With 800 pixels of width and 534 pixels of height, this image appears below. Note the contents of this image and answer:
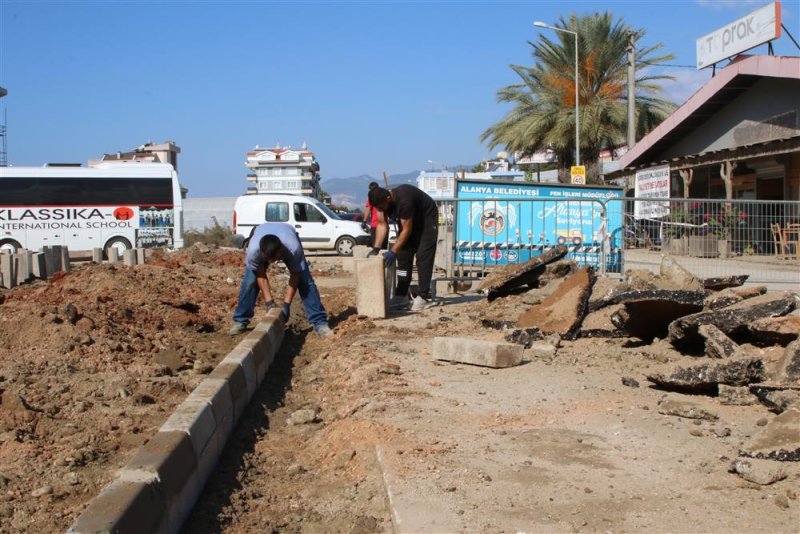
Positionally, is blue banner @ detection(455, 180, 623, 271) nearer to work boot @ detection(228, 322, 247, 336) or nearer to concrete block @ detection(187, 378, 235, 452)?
work boot @ detection(228, 322, 247, 336)

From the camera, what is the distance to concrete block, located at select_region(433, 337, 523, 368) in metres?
6.69

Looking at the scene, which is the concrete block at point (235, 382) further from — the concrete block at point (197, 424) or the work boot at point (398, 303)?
the work boot at point (398, 303)

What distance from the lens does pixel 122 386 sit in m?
6.05

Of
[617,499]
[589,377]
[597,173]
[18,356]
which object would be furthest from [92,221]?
[617,499]

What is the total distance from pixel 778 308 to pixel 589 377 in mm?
1792

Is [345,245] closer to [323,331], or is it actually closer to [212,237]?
[212,237]

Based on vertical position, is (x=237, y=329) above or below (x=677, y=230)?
below

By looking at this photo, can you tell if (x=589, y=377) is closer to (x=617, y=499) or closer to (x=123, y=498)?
(x=617, y=499)

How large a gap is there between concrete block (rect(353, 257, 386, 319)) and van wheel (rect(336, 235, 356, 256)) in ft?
54.6

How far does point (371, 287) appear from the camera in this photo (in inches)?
368

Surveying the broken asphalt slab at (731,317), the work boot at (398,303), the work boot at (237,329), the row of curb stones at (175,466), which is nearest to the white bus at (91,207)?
the work boot at (398,303)

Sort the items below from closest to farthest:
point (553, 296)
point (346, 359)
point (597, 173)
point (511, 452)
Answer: point (511, 452) < point (346, 359) < point (553, 296) < point (597, 173)

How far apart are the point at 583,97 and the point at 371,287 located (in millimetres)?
27515

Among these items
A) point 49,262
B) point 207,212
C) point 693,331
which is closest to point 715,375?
point 693,331
